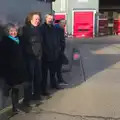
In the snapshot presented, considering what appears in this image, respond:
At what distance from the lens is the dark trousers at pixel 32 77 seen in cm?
810

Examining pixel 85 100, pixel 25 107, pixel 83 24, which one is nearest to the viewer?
pixel 25 107

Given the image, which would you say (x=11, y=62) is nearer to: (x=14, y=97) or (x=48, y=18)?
(x=14, y=97)

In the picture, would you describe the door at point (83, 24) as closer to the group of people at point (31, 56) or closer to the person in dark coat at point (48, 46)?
the group of people at point (31, 56)

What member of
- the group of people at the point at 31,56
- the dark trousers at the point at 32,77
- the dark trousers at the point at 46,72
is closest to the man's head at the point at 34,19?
the group of people at the point at 31,56

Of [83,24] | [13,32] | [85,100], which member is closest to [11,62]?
[13,32]

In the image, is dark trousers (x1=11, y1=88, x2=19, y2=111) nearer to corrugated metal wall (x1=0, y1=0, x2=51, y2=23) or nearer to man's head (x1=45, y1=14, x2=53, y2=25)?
corrugated metal wall (x1=0, y1=0, x2=51, y2=23)

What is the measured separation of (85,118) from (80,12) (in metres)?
29.7

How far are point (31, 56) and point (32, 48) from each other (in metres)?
0.16

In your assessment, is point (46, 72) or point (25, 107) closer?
point (25, 107)

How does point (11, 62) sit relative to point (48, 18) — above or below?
below

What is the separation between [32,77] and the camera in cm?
831

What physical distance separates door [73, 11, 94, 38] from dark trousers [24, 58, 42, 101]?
28.0 m

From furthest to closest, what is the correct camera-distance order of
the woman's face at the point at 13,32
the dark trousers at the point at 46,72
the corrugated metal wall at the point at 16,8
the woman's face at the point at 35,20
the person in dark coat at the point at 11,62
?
the dark trousers at the point at 46,72 → the woman's face at the point at 35,20 → the corrugated metal wall at the point at 16,8 → the woman's face at the point at 13,32 → the person in dark coat at the point at 11,62

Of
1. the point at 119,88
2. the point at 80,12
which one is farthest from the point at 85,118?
the point at 80,12
